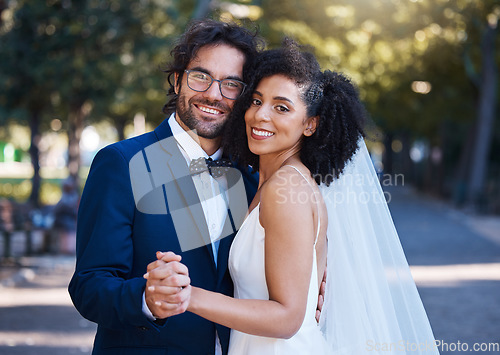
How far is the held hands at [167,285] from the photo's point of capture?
2365mm

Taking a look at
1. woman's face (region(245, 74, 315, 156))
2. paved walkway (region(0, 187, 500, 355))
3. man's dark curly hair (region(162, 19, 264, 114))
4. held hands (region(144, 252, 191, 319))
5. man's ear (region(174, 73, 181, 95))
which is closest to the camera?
held hands (region(144, 252, 191, 319))

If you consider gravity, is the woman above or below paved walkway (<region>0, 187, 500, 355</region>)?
above

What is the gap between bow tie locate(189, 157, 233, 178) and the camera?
318cm

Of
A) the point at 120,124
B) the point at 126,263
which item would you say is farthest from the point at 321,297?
the point at 120,124

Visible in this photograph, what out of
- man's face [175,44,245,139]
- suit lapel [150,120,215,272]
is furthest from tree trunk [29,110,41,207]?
suit lapel [150,120,215,272]

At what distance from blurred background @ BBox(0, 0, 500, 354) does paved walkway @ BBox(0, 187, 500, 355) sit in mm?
148

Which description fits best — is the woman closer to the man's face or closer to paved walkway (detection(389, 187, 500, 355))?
the man's face

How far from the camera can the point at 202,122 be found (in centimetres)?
342

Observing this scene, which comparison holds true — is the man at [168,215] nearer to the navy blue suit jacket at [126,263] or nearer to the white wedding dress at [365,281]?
the navy blue suit jacket at [126,263]

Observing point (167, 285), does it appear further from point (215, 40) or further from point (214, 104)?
point (215, 40)

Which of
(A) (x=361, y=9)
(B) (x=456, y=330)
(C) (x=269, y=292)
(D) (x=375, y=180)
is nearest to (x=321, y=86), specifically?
(D) (x=375, y=180)

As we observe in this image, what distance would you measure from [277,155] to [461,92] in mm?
29471

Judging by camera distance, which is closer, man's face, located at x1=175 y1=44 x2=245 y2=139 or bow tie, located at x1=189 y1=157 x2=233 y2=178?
bow tie, located at x1=189 y1=157 x2=233 y2=178

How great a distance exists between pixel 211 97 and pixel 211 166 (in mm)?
383
